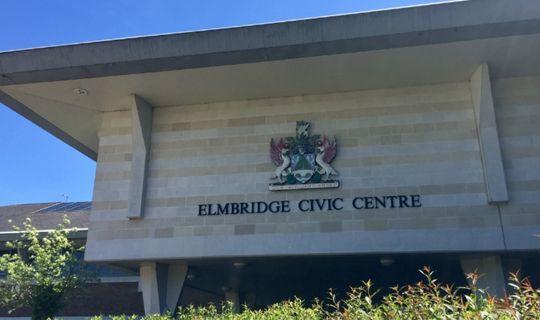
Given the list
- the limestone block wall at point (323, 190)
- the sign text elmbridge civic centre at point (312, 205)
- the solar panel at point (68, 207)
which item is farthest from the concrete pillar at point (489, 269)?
the solar panel at point (68, 207)

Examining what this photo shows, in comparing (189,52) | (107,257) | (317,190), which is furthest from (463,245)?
(107,257)

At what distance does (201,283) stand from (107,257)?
6123mm

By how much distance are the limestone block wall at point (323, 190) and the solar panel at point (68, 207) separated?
637 inches

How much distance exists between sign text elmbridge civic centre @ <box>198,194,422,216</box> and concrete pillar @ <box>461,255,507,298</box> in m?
2.51

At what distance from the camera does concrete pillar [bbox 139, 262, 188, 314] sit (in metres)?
17.1

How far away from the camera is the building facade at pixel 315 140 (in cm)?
1466

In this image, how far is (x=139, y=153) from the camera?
1705 cm

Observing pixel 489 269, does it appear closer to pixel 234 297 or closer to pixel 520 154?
pixel 520 154

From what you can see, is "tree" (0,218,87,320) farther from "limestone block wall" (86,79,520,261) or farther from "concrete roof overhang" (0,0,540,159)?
"concrete roof overhang" (0,0,540,159)

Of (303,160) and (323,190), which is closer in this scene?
(323,190)

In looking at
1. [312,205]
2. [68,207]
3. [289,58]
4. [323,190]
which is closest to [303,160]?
[323,190]

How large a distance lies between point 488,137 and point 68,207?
26.4 metres

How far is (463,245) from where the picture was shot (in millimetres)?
14555

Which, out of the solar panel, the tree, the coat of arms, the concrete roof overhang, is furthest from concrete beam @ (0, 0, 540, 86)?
the solar panel
